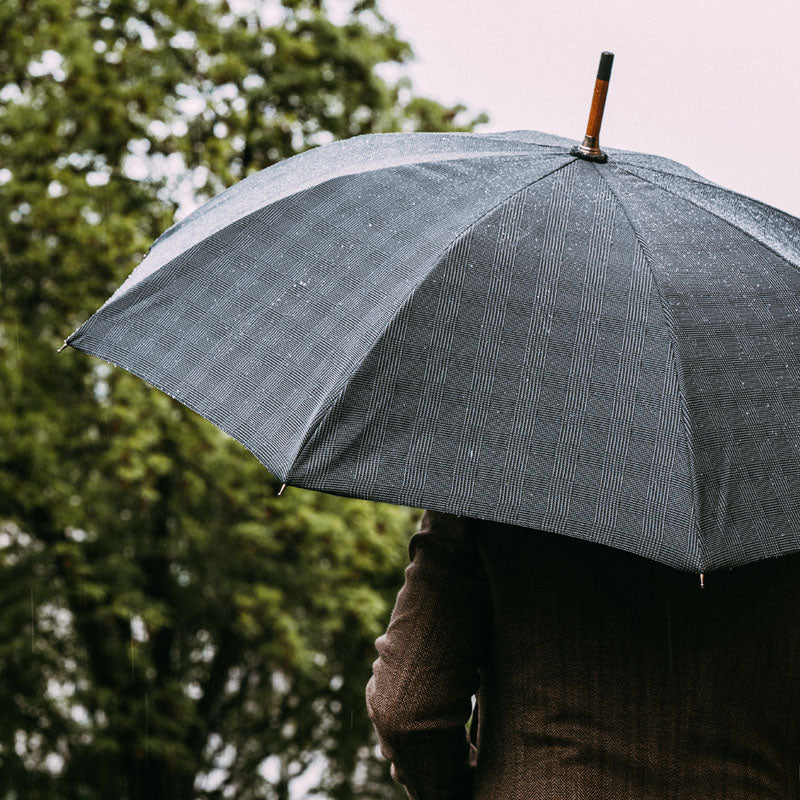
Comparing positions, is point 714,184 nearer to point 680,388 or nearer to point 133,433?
point 680,388

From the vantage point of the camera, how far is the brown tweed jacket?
1653 mm

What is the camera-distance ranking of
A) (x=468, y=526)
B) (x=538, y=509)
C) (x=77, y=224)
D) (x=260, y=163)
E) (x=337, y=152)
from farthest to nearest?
(x=260, y=163) < (x=77, y=224) < (x=337, y=152) < (x=468, y=526) < (x=538, y=509)

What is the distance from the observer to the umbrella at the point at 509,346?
1508 millimetres

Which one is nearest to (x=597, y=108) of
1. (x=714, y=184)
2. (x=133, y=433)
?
(x=714, y=184)

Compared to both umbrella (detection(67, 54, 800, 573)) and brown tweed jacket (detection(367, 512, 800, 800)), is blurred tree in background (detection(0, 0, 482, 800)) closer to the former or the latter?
umbrella (detection(67, 54, 800, 573))

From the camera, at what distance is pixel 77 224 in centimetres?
660

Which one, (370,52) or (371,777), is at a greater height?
(370,52)

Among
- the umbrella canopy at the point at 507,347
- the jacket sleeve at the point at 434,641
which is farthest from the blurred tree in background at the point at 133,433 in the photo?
the jacket sleeve at the point at 434,641

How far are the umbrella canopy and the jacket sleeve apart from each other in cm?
23

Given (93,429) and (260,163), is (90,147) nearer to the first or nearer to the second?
(260,163)

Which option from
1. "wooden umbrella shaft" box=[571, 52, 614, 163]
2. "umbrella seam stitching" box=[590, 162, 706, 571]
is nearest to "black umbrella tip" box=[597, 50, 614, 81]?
"wooden umbrella shaft" box=[571, 52, 614, 163]

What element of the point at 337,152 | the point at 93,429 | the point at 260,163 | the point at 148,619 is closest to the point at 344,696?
the point at 148,619

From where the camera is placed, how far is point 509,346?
1.59 metres

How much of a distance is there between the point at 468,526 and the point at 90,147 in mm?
6027
